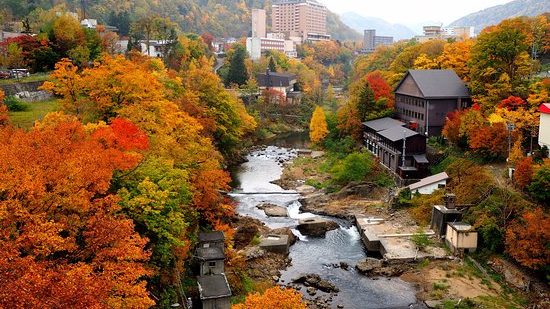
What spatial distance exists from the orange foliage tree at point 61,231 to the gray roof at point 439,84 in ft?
94.5

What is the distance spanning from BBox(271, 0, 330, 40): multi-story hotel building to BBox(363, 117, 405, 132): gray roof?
108905 millimetres

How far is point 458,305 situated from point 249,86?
2003 inches

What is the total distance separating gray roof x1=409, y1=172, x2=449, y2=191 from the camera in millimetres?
29203

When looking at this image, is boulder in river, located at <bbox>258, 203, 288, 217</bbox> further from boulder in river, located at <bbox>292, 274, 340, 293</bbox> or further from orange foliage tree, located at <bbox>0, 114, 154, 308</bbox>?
orange foliage tree, located at <bbox>0, 114, 154, 308</bbox>

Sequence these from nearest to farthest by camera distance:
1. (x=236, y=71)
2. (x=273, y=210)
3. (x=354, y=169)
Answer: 1. (x=273, y=210)
2. (x=354, y=169)
3. (x=236, y=71)

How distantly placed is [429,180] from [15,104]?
2527cm

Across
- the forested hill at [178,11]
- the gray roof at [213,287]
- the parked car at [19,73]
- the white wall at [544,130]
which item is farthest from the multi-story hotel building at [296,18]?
the gray roof at [213,287]

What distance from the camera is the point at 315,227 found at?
89.5ft

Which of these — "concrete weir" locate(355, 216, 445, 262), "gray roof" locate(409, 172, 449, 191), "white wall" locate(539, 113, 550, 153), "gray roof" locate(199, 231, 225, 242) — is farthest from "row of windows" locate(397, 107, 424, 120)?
"gray roof" locate(199, 231, 225, 242)

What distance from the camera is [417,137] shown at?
33156 mm

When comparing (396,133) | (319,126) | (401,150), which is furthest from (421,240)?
(319,126)

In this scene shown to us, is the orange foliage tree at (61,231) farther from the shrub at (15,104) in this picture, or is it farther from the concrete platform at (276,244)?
the shrub at (15,104)

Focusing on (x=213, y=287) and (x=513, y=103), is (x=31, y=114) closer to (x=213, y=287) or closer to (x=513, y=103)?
(x=213, y=287)

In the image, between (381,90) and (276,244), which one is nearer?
(276,244)
